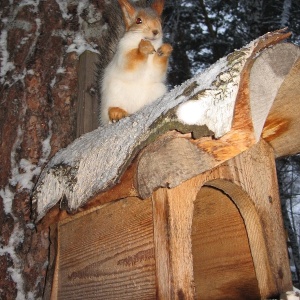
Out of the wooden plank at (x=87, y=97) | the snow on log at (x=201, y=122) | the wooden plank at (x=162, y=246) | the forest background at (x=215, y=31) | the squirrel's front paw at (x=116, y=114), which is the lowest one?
the wooden plank at (x=162, y=246)

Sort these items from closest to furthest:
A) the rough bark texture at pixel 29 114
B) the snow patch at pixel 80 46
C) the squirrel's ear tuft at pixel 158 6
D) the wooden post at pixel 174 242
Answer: the wooden post at pixel 174 242
the rough bark texture at pixel 29 114
the snow patch at pixel 80 46
the squirrel's ear tuft at pixel 158 6

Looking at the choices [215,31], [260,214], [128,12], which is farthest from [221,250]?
[215,31]

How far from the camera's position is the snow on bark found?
922 mm

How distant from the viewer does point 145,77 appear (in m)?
1.94

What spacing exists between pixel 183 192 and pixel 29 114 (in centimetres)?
99

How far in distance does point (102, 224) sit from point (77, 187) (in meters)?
0.15

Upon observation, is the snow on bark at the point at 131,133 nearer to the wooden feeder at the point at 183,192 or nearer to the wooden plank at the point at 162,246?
the wooden feeder at the point at 183,192

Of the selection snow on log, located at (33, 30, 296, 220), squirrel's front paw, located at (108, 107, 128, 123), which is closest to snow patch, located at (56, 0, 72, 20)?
squirrel's front paw, located at (108, 107, 128, 123)

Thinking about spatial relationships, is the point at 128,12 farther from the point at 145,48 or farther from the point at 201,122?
the point at 201,122

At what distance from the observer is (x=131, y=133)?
1.17 metres

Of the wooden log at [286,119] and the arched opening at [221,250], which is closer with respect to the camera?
the wooden log at [286,119]

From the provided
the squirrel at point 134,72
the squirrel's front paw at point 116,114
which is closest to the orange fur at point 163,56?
the squirrel at point 134,72

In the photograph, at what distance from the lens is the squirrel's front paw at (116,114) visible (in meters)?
1.78

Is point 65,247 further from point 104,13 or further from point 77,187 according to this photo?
point 104,13
